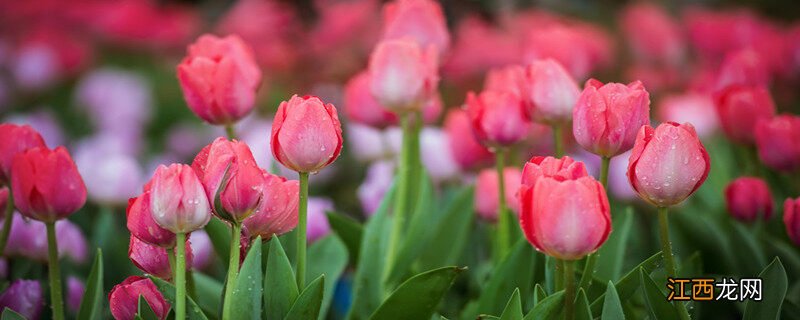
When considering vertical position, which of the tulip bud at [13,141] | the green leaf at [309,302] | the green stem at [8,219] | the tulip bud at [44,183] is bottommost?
the green leaf at [309,302]

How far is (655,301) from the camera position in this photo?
2.95ft

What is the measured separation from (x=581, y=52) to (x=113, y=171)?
0.97 meters

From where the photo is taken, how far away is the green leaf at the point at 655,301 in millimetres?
878

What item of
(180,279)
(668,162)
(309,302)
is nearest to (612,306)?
(668,162)

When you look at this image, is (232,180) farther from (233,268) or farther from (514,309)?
(514,309)

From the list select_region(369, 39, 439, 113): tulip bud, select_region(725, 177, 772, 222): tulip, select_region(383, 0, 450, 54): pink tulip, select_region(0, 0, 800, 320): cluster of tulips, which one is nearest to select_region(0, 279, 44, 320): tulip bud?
select_region(0, 0, 800, 320): cluster of tulips

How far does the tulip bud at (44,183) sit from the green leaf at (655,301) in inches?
25.2

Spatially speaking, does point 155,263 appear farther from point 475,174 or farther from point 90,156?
point 90,156

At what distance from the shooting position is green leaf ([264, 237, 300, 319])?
89 cm

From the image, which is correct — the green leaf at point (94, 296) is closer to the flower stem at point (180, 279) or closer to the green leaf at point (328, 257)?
the flower stem at point (180, 279)

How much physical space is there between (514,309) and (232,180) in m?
0.32

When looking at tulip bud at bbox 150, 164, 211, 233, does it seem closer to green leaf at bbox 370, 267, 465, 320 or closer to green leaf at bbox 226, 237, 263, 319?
green leaf at bbox 226, 237, 263, 319

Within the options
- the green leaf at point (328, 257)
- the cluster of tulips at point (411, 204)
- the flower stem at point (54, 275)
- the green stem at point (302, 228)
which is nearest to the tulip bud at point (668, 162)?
the cluster of tulips at point (411, 204)

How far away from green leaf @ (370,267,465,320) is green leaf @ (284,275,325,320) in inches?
3.3
